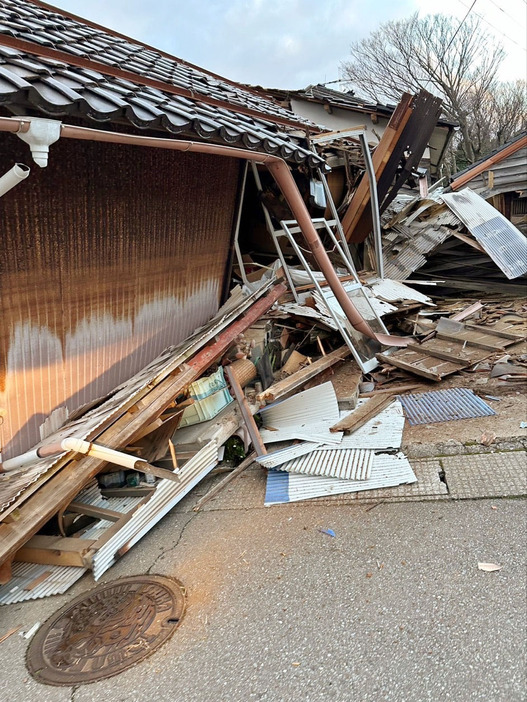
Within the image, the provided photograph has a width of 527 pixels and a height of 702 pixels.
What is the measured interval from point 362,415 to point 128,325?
2796 mm

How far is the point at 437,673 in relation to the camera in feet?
8.42

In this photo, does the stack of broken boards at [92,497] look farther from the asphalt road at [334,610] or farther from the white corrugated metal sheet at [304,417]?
the white corrugated metal sheet at [304,417]

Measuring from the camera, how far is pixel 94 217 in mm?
4457

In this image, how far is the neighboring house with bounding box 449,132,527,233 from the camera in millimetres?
12008

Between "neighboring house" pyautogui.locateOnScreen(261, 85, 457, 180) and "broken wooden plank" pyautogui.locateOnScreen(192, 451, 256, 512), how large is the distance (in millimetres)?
13564

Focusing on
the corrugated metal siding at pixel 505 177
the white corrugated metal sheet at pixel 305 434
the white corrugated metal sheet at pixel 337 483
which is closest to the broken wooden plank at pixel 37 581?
the white corrugated metal sheet at pixel 337 483

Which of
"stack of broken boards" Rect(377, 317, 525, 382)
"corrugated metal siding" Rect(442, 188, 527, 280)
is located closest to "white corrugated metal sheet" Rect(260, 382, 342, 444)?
"stack of broken boards" Rect(377, 317, 525, 382)

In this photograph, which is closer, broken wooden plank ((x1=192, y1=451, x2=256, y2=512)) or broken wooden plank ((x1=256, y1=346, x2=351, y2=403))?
broken wooden plank ((x1=192, y1=451, x2=256, y2=512))

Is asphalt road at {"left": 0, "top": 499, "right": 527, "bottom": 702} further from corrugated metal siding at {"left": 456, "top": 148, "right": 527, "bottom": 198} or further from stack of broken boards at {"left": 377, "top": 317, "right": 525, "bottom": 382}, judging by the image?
corrugated metal siding at {"left": 456, "top": 148, "right": 527, "bottom": 198}

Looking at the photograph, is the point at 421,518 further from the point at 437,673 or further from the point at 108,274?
the point at 108,274

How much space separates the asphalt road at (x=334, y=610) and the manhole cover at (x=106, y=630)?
0.09m

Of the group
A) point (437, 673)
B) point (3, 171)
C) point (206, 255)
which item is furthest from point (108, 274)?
point (437, 673)

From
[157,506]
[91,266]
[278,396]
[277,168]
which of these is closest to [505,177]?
[277,168]

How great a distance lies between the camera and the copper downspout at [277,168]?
3.18 metres
